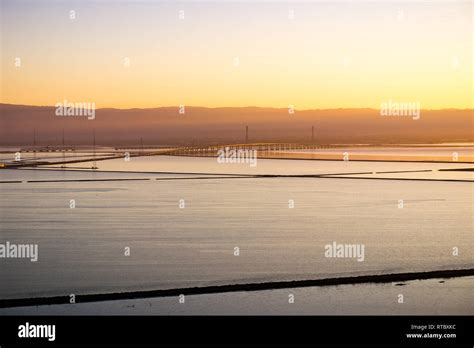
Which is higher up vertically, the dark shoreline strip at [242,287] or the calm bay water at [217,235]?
the calm bay water at [217,235]

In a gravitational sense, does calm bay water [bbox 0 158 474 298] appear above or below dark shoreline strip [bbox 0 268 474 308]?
above

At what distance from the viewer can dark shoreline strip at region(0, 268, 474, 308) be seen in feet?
46.5

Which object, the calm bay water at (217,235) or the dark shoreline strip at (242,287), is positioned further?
the calm bay water at (217,235)

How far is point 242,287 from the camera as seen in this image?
15.3 metres

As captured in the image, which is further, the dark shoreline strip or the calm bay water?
the calm bay water

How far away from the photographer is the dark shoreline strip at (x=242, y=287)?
1416 cm
